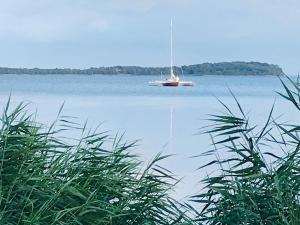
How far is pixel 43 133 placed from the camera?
6.90 metres

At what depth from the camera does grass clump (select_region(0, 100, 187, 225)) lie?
633 cm

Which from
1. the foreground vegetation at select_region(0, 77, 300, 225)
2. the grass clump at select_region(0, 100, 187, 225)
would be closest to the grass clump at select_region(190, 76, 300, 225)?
the foreground vegetation at select_region(0, 77, 300, 225)

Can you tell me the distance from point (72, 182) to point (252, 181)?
1.40m

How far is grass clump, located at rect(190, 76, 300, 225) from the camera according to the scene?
6500 mm

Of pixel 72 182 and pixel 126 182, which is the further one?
pixel 126 182

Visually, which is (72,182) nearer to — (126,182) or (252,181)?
(126,182)

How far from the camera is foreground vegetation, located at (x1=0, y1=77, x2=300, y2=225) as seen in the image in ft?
21.0

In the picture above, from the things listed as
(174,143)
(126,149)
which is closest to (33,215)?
(126,149)

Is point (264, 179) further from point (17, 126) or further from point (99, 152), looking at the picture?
point (17, 126)

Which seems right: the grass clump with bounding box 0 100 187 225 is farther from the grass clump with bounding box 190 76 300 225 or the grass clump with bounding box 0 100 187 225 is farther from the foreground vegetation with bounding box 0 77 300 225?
the grass clump with bounding box 190 76 300 225

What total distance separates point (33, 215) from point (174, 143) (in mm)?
14911

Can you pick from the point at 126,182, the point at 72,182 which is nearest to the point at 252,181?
the point at 126,182

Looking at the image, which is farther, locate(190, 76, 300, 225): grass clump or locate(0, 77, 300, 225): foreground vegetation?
locate(190, 76, 300, 225): grass clump

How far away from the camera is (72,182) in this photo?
6.63 metres
